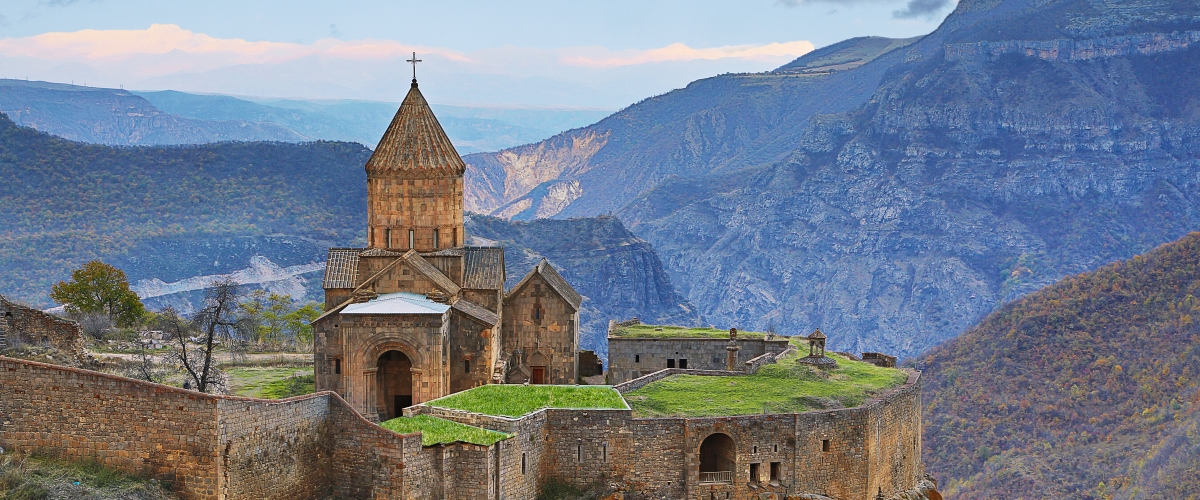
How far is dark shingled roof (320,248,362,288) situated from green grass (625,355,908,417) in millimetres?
10814

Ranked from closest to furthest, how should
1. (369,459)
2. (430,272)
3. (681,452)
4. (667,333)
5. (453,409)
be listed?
(369,459)
(453,409)
(681,452)
(430,272)
(667,333)

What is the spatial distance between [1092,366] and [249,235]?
286ft

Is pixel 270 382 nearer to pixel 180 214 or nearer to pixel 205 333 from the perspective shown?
pixel 205 333

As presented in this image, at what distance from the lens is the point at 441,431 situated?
36.4m

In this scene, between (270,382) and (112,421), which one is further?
(270,382)

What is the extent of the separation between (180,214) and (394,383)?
379ft

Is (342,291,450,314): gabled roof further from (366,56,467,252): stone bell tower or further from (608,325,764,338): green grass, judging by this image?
(608,325,764,338): green grass

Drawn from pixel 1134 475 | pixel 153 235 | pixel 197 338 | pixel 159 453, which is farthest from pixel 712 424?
pixel 153 235

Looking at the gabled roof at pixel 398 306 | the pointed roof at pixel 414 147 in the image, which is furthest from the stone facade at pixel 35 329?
the pointed roof at pixel 414 147

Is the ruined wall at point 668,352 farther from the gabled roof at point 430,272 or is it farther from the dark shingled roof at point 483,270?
the gabled roof at point 430,272

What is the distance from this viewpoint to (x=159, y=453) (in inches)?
1232

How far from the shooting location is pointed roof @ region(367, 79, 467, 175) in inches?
1960

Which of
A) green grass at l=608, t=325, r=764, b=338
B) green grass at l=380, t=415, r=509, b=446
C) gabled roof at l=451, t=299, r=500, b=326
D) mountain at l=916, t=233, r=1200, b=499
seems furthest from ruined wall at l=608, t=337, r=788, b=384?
mountain at l=916, t=233, r=1200, b=499

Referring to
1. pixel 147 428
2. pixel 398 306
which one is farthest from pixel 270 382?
pixel 147 428
